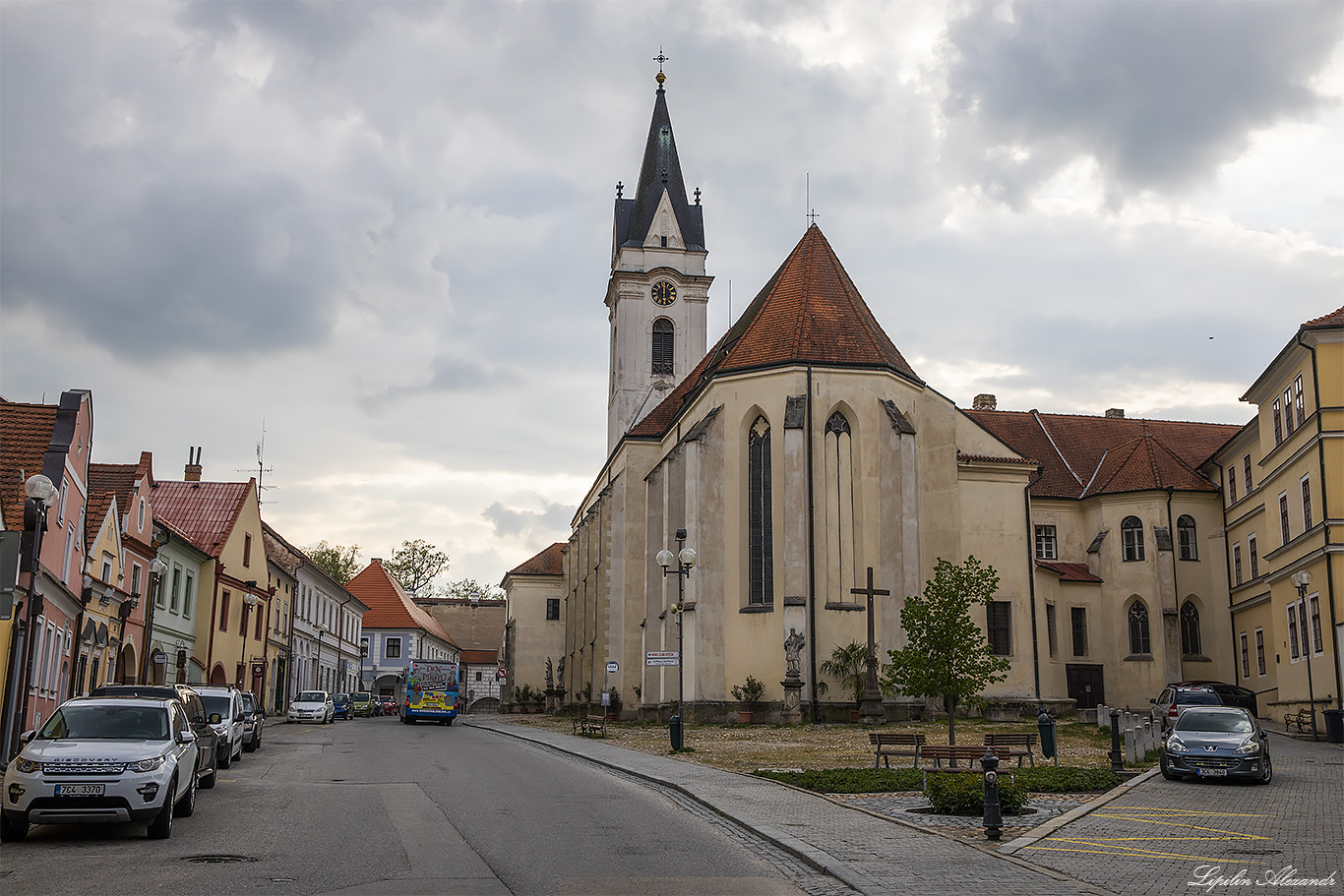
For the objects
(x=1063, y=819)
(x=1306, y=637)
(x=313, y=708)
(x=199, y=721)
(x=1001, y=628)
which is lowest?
(x=313, y=708)

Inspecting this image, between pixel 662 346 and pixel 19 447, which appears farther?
pixel 662 346

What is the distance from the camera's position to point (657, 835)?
13195mm

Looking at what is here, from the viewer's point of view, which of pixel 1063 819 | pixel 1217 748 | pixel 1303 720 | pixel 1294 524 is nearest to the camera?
pixel 1063 819

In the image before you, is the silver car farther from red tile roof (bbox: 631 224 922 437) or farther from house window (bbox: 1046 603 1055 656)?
house window (bbox: 1046 603 1055 656)

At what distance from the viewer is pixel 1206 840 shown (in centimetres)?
1271

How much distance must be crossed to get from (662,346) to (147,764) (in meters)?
52.7

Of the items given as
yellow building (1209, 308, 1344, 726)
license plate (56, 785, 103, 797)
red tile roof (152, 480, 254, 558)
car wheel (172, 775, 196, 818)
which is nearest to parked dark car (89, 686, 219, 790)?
car wheel (172, 775, 196, 818)

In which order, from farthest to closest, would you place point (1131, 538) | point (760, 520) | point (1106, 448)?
point (1106, 448)
point (1131, 538)
point (760, 520)

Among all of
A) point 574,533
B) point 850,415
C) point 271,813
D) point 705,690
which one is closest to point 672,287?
point 574,533

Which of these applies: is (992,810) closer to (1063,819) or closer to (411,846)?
(1063,819)

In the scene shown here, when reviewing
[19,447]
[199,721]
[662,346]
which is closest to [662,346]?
[662,346]

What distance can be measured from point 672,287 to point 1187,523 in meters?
28.9

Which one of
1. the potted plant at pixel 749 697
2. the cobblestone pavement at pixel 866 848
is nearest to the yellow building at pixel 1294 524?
the potted plant at pixel 749 697

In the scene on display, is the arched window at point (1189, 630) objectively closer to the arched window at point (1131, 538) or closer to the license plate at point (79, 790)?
the arched window at point (1131, 538)
